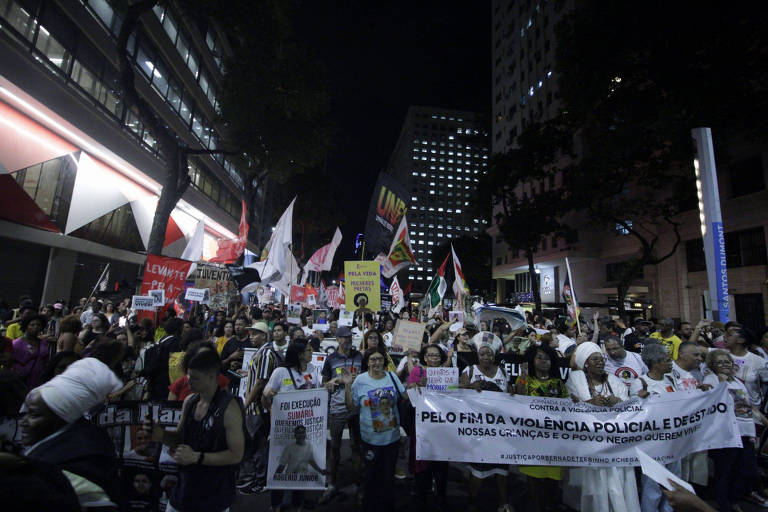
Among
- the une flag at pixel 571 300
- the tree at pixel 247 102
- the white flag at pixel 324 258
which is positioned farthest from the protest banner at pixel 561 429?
the tree at pixel 247 102

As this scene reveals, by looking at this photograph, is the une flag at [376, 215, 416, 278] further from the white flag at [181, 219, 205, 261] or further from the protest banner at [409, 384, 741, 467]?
the white flag at [181, 219, 205, 261]

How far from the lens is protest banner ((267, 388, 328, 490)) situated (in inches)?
167

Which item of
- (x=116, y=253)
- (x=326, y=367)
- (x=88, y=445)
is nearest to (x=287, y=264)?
(x=326, y=367)

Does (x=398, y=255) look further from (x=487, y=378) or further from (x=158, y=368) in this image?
(x=158, y=368)

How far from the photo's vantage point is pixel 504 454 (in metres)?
4.26

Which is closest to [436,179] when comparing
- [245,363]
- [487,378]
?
[245,363]

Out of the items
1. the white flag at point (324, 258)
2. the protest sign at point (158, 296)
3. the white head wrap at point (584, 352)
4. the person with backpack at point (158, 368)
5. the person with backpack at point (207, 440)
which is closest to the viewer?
the person with backpack at point (207, 440)

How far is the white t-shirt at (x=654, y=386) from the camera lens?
4.55m

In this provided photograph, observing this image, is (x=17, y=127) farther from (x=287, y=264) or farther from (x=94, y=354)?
(x=94, y=354)

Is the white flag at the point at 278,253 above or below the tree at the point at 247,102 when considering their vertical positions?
below

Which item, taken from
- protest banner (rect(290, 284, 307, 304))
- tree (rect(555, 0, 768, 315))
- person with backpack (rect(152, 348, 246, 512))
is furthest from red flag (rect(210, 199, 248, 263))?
tree (rect(555, 0, 768, 315))

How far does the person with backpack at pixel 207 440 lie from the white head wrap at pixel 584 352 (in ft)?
12.6

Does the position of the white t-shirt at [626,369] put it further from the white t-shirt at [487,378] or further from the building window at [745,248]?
the building window at [745,248]

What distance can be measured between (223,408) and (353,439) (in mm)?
A: 3253
